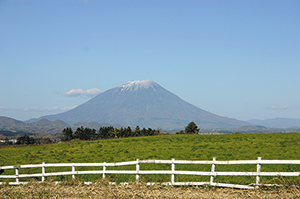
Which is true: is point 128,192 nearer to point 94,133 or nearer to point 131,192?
point 131,192

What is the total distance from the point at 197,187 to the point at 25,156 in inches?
988

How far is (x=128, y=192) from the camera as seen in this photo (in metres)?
12.4

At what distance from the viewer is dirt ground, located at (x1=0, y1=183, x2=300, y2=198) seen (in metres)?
11.5

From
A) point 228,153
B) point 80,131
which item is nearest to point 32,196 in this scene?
point 228,153

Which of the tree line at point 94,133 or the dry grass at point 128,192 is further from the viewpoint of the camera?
the tree line at point 94,133

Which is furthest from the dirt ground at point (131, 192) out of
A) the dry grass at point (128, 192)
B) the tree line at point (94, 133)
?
the tree line at point (94, 133)

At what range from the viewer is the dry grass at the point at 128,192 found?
37.8 ft

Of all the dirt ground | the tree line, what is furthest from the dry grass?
the tree line

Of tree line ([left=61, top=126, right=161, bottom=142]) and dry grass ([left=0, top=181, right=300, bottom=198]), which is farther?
tree line ([left=61, top=126, right=161, bottom=142])

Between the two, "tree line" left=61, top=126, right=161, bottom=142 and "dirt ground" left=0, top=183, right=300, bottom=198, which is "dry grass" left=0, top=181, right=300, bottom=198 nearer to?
"dirt ground" left=0, top=183, right=300, bottom=198

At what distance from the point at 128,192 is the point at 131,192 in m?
0.16

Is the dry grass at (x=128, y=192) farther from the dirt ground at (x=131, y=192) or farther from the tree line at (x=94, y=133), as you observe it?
the tree line at (x=94, y=133)

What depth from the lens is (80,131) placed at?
339 ft

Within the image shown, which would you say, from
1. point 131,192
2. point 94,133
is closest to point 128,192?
point 131,192
